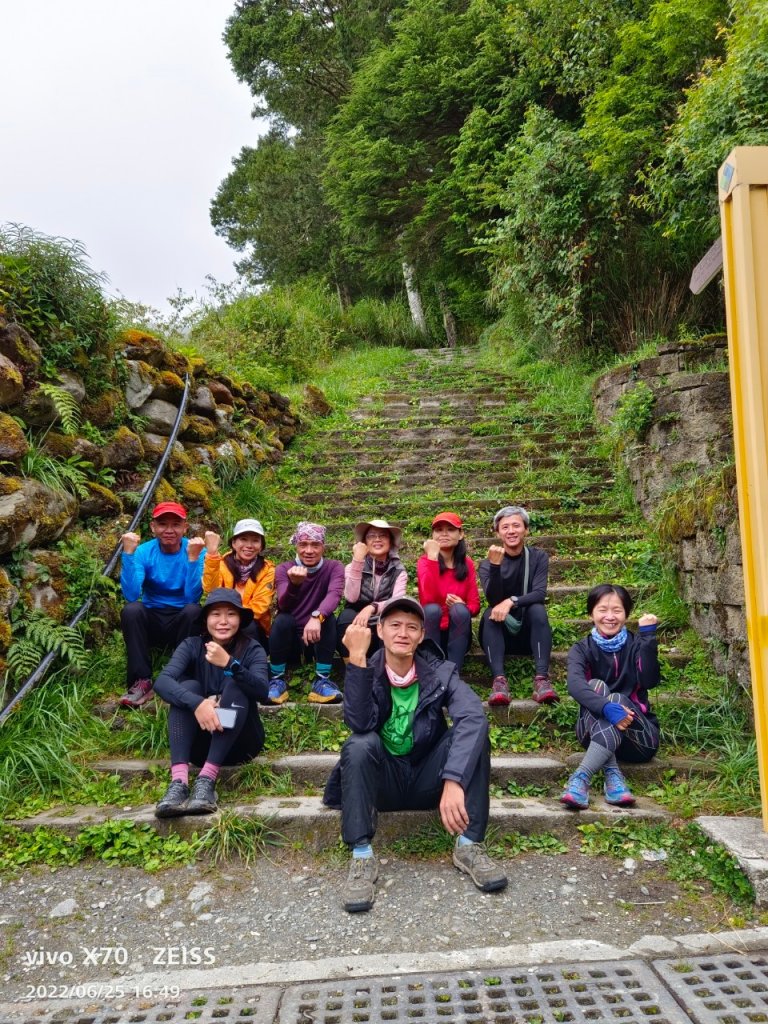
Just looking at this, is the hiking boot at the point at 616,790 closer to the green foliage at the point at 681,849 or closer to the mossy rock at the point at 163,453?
the green foliage at the point at 681,849

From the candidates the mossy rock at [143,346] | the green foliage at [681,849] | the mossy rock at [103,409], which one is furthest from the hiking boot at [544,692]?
the mossy rock at [143,346]

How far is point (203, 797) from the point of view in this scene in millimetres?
2998

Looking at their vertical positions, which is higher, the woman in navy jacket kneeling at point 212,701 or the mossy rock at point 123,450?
the mossy rock at point 123,450

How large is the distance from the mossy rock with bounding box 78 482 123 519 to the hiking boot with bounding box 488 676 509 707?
2953 millimetres

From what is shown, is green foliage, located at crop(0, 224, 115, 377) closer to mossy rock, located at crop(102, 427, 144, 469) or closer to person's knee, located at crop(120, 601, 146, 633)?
mossy rock, located at crop(102, 427, 144, 469)

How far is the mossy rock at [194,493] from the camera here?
5734 millimetres

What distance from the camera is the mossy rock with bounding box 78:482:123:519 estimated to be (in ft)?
15.3

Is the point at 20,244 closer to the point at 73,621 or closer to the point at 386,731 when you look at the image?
the point at 73,621

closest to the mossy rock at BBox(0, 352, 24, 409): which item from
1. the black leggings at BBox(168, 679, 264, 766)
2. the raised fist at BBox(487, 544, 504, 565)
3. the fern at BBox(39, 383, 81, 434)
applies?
the fern at BBox(39, 383, 81, 434)

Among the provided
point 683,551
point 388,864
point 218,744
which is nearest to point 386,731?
point 388,864

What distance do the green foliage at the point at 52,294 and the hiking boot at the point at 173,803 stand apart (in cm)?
301

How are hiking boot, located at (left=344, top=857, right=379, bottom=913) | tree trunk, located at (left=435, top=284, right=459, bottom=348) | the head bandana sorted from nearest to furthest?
hiking boot, located at (left=344, top=857, right=379, bottom=913)
the head bandana
tree trunk, located at (left=435, top=284, right=459, bottom=348)
